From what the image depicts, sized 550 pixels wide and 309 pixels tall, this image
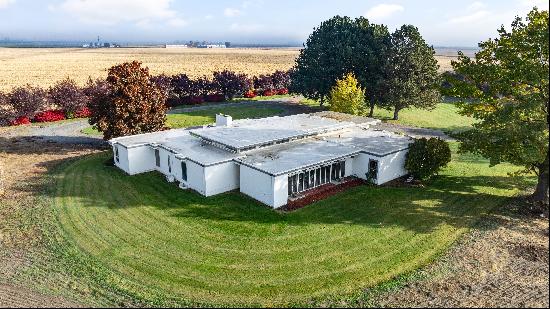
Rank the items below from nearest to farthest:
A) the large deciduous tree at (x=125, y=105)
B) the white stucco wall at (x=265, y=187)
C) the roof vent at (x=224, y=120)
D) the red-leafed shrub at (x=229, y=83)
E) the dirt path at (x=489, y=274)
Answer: the dirt path at (x=489, y=274), the white stucco wall at (x=265, y=187), the large deciduous tree at (x=125, y=105), the roof vent at (x=224, y=120), the red-leafed shrub at (x=229, y=83)

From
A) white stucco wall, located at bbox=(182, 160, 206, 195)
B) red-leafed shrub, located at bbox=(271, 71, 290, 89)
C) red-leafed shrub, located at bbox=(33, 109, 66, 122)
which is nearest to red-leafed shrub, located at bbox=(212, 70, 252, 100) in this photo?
red-leafed shrub, located at bbox=(271, 71, 290, 89)

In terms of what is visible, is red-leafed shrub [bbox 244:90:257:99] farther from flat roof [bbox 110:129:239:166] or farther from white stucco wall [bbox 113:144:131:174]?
white stucco wall [bbox 113:144:131:174]

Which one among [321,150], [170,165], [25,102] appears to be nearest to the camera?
[321,150]

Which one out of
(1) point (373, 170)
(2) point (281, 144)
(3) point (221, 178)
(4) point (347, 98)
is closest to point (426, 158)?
(1) point (373, 170)

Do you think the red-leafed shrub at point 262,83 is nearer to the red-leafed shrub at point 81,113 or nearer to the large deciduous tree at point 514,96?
the red-leafed shrub at point 81,113

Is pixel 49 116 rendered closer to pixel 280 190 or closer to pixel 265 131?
pixel 265 131

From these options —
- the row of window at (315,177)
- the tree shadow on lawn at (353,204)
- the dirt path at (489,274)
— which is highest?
the row of window at (315,177)

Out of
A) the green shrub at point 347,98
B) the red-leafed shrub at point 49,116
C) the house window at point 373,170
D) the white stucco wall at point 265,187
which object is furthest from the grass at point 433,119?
the red-leafed shrub at point 49,116
